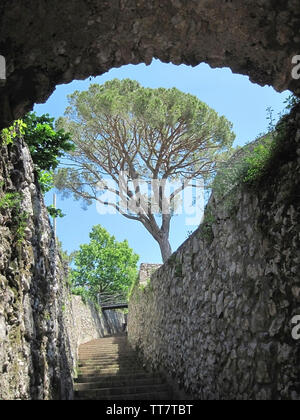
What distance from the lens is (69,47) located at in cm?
278

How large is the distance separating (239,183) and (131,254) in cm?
2194

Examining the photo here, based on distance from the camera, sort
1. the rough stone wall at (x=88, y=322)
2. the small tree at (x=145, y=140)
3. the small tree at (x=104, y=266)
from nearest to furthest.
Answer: the rough stone wall at (x=88, y=322) → the small tree at (x=145, y=140) → the small tree at (x=104, y=266)

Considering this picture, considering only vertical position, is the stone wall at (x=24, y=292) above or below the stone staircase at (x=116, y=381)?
above

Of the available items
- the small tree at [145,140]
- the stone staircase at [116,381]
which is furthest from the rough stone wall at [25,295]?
the small tree at [145,140]

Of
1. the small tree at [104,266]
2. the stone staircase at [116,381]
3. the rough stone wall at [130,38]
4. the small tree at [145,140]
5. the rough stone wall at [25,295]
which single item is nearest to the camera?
the rough stone wall at [130,38]

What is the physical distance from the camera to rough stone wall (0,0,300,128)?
8.48 feet

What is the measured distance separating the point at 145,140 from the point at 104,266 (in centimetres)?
1396

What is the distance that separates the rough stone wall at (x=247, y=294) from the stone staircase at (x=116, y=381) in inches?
18.7

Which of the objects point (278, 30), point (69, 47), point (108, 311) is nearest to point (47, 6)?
point (69, 47)

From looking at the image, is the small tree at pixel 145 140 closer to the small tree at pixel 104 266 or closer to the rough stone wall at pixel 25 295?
the rough stone wall at pixel 25 295

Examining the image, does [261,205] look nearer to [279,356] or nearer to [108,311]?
[279,356]

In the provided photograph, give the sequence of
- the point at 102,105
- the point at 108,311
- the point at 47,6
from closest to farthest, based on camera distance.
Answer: the point at 47,6 → the point at 102,105 → the point at 108,311

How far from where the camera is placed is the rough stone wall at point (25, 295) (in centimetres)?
273

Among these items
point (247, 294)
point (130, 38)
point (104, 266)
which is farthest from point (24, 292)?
point (104, 266)
